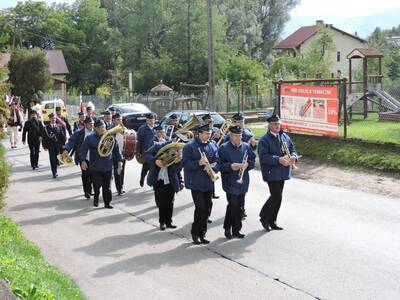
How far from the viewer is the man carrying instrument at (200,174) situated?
960 centimetres

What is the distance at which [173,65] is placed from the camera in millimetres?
57562

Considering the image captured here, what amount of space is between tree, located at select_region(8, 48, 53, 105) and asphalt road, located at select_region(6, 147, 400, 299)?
3389 centimetres

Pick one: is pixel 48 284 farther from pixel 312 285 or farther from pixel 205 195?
pixel 205 195

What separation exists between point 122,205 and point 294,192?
12.6 feet

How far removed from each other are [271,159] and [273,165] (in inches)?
4.7

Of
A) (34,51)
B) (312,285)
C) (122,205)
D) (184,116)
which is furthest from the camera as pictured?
(34,51)

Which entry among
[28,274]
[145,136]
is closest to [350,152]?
[145,136]

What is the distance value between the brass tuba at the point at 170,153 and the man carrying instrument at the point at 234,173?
3.77ft

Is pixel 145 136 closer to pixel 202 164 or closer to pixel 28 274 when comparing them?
pixel 202 164

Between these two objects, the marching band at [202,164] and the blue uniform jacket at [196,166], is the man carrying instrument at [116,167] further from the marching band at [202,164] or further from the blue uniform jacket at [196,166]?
the blue uniform jacket at [196,166]

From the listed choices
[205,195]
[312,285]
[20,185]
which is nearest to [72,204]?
[20,185]

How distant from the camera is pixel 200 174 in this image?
962 centimetres

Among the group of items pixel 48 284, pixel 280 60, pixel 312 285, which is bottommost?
pixel 312 285

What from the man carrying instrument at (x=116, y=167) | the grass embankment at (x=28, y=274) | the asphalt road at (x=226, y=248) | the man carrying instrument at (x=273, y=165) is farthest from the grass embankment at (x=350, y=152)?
the grass embankment at (x=28, y=274)
